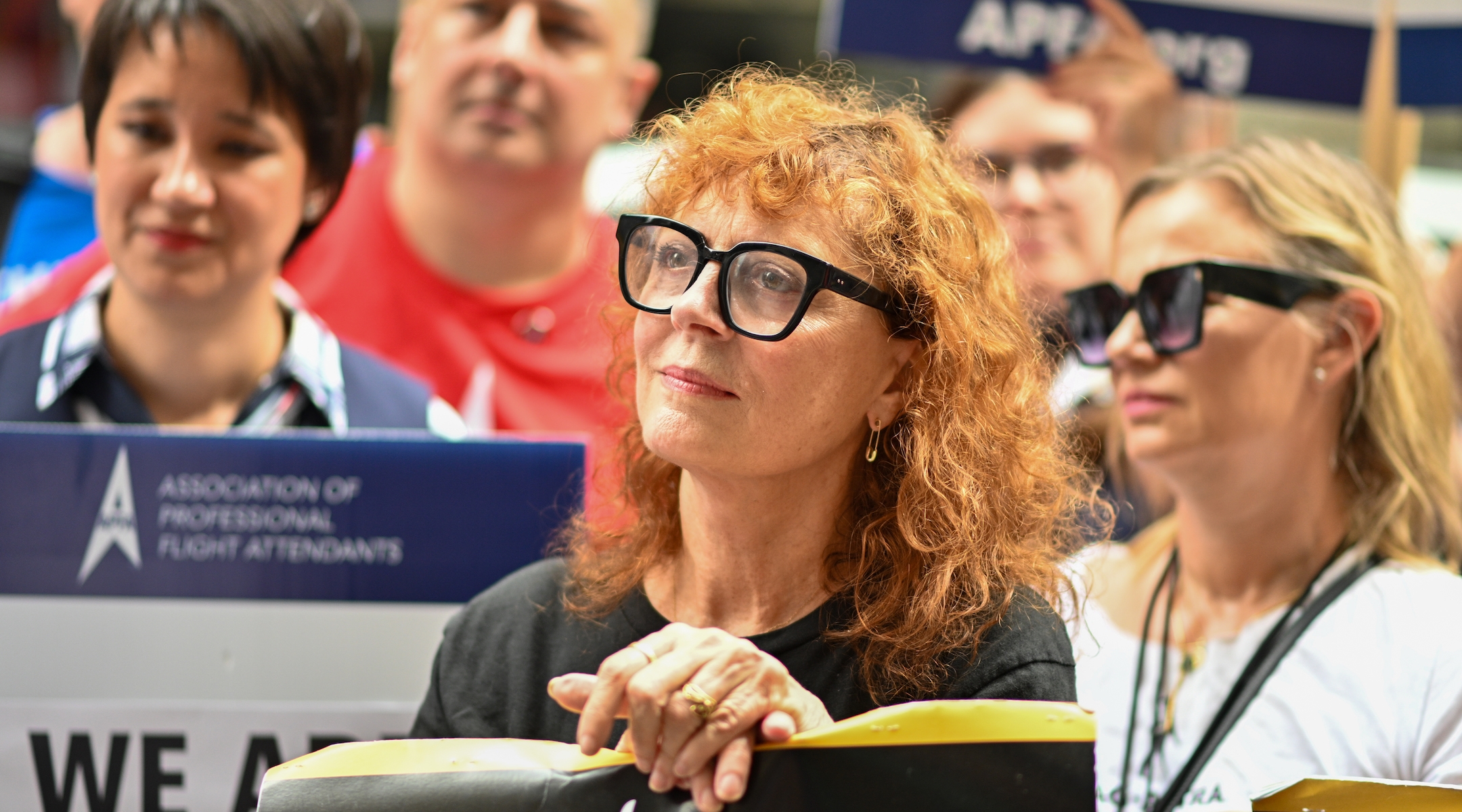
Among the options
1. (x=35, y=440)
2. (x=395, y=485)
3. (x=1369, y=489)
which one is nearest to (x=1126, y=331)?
(x=1369, y=489)

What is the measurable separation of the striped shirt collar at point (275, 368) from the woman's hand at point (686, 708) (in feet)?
3.68

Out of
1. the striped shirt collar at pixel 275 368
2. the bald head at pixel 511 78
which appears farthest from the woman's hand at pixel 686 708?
the bald head at pixel 511 78

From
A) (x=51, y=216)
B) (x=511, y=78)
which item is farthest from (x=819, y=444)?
(x=51, y=216)

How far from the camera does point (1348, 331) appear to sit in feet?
8.02

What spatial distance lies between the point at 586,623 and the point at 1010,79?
2.69 m

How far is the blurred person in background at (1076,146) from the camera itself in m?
3.57

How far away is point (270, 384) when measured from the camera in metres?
2.37

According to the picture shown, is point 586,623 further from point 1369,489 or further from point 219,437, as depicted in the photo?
point 1369,489

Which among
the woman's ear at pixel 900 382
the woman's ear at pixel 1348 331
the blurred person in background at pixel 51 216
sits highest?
the blurred person in background at pixel 51 216

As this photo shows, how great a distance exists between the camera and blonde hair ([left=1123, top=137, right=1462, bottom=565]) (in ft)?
7.97

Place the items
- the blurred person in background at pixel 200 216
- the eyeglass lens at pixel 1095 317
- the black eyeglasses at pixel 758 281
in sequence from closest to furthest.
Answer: the black eyeglasses at pixel 758 281 < the blurred person in background at pixel 200 216 < the eyeglass lens at pixel 1095 317

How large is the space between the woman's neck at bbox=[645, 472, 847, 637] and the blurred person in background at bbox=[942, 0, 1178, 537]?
1939 millimetres

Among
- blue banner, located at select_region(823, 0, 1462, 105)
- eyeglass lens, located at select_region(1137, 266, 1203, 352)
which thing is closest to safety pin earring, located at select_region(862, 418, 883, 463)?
eyeglass lens, located at select_region(1137, 266, 1203, 352)

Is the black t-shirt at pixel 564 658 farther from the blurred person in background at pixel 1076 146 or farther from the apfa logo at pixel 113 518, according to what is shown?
the blurred person in background at pixel 1076 146
